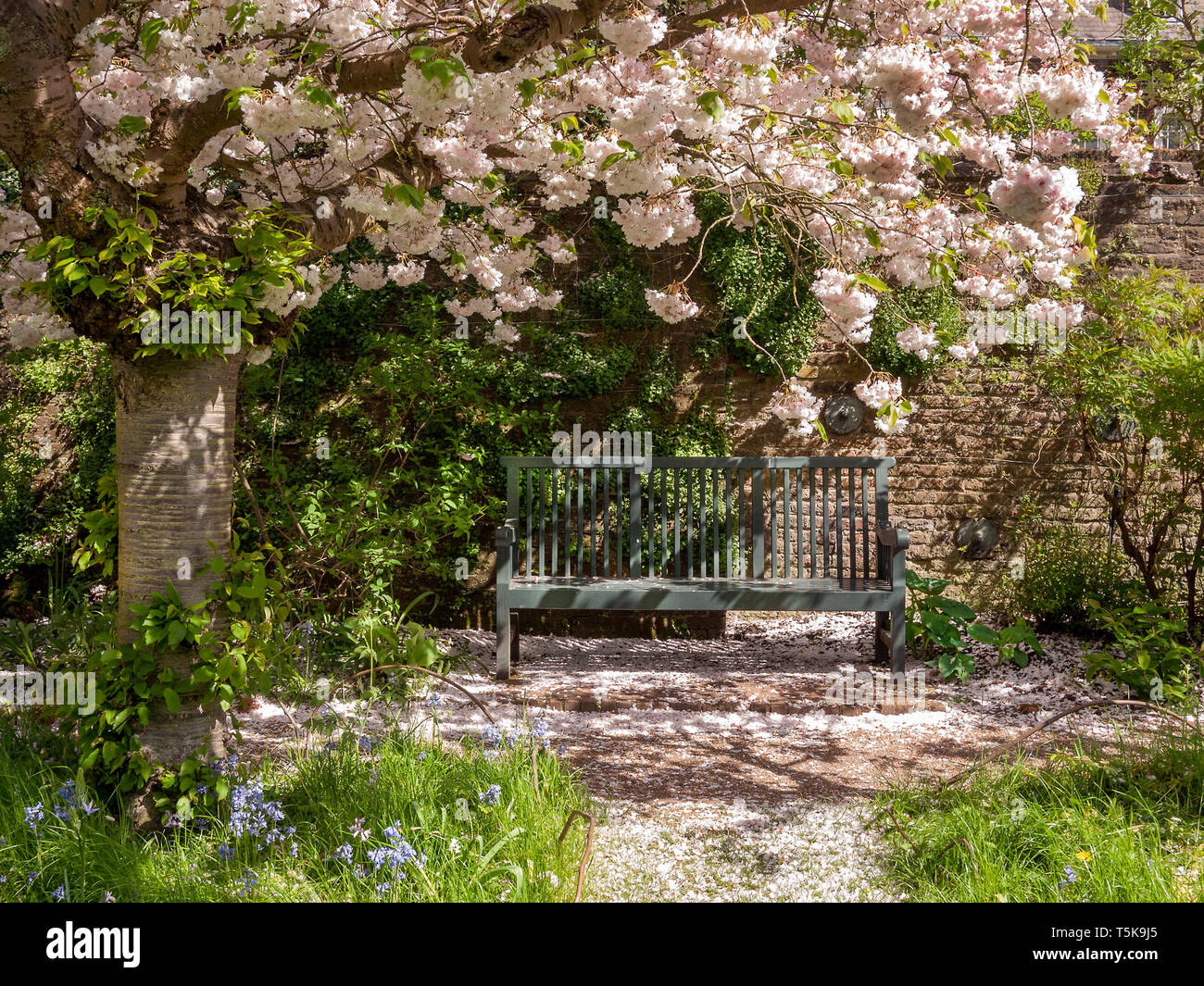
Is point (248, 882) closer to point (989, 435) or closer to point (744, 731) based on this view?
point (744, 731)

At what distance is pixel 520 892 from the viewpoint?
7.72ft

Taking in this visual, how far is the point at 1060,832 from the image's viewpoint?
2.61m

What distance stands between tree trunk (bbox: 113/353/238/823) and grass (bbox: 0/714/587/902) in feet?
0.87

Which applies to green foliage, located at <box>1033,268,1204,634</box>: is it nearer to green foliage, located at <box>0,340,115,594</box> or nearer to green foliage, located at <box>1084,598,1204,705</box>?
green foliage, located at <box>1084,598,1204,705</box>

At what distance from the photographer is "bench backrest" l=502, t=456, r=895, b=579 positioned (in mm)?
5551

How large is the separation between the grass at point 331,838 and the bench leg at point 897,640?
98.8 inches

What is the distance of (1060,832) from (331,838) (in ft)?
6.89

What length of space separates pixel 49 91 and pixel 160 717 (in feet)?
6.23

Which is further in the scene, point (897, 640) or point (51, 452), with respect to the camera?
point (51, 452)
